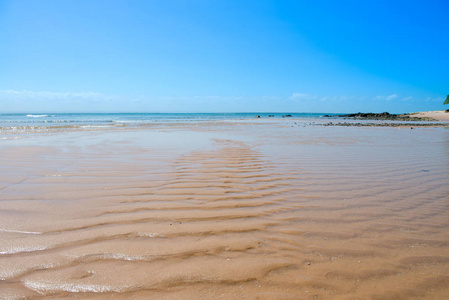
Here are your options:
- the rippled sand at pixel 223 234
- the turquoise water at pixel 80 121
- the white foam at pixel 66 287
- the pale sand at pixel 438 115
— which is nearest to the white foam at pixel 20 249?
the rippled sand at pixel 223 234

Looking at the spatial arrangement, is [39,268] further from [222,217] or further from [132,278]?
[222,217]

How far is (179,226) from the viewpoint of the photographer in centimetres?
265

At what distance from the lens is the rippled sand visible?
5.83 ft

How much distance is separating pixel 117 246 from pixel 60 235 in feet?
2.12

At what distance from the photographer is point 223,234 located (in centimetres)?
249

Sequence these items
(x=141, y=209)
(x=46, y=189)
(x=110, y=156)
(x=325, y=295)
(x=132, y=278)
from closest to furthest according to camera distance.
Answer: (x=325, y=295) < (x=132, y=278) < (x=141, y=209) < (x=46, y=189) < (x=110, y=156)

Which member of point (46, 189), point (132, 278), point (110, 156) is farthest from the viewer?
point (110, 156)

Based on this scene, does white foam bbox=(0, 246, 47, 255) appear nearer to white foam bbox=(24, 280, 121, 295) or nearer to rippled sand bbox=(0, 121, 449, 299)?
rippled sand bbox=(0, 121, 449, 299)

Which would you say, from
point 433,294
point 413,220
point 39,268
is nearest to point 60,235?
point 39,268

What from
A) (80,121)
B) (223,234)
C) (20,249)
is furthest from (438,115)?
(80,121)

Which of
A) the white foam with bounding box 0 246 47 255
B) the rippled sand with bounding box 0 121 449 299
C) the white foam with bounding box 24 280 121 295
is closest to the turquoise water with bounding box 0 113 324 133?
the rippled sand with bounding box 0 121 449 299

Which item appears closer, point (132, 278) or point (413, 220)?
point (132, 278)

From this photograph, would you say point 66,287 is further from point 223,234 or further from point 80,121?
point 80,121

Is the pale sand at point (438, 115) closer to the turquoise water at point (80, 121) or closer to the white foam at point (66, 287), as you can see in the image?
the turquoise water at point (80, 121)
